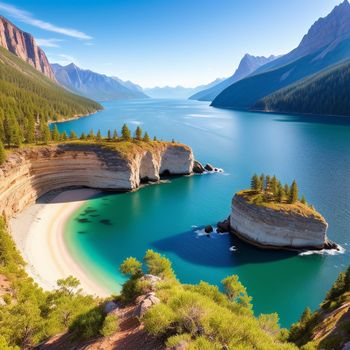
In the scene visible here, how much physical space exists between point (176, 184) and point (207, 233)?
110 ft

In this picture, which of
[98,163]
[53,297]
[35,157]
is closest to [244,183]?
[98,163]

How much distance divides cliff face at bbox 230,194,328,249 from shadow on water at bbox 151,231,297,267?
1.83 metres

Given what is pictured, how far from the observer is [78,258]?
46.1 m

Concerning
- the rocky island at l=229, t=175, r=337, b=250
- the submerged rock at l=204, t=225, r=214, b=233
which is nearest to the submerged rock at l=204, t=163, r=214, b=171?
the submerged rock at l=204, t=225, r=214, b=233

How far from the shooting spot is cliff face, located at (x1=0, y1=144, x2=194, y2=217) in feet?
206

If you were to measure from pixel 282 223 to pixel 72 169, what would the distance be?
2166 inches

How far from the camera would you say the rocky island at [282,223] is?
47531mm

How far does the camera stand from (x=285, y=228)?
47.8m

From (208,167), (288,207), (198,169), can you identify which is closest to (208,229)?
(288,207)

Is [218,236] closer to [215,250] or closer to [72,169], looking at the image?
[215,250]

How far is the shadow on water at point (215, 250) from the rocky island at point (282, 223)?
183cm

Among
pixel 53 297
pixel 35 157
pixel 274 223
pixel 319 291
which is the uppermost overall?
pixel 35 157

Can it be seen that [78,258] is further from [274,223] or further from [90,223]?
[274,223]

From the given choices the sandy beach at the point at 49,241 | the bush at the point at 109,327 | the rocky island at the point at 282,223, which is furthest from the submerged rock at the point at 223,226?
the bush at the point at 109,327
